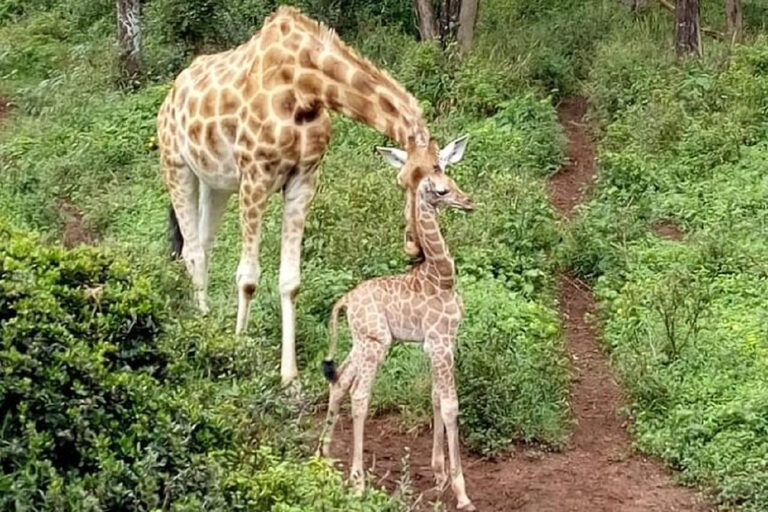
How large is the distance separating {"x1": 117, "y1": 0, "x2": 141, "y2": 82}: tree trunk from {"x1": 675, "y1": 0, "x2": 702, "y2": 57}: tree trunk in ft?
18.8

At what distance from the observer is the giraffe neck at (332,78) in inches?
305

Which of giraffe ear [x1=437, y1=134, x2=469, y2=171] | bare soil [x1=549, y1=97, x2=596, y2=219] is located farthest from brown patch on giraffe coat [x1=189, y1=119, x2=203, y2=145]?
bare soil [x1=549, y1=97, x2=596, y2=219]

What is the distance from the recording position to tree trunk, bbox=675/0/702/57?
1456 cm

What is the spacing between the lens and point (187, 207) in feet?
29.6

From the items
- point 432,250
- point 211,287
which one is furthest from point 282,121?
point 211,287

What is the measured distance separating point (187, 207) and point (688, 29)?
7415mm

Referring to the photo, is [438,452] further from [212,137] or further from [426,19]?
[426,19]

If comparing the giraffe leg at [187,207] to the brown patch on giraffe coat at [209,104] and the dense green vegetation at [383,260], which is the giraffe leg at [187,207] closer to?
the dense green vegetation at [383,260]

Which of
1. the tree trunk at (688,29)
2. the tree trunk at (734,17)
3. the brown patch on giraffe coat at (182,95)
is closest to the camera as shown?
the brown patch on giraffe coat at (182,95)

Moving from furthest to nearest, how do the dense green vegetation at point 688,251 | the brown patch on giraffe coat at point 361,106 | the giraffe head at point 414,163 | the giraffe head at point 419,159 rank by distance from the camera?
the brown patch on giraffe coat at point 361,106, the dense green vegetation at point 688,251, the giraffe head at point 419,159, the giraffe head at point 414,163

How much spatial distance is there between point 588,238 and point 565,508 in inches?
150

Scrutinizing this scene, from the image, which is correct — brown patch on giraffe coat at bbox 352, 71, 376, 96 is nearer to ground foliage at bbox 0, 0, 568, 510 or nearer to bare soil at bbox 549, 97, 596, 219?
ground foliage at bbox 0, 0, 568, 510

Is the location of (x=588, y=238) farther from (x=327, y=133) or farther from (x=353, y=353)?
(x=353, y=353)

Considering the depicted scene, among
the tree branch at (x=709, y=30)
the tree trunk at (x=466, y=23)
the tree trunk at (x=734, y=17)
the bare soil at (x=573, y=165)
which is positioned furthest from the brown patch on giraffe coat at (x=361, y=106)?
the tree branch at (x=709, y=30)
